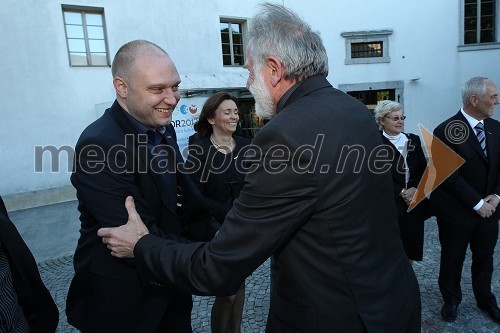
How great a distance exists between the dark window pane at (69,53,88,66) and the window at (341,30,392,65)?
29.9 ft

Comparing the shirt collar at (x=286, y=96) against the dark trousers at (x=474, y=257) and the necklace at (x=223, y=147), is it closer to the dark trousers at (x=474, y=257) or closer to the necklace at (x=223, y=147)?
the necklace at (x=223, y=147)

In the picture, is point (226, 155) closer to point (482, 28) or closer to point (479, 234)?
point (479, 234)

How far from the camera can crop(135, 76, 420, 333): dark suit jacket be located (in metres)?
1.27

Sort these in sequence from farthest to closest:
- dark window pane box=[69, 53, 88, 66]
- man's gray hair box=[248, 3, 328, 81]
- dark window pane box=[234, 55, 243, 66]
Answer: dark window pane box=[234, 55, 243, 66]
dark window pane box=[69, 53, 88, 66]
man's gray hair box=[248, 3, 328, 81]

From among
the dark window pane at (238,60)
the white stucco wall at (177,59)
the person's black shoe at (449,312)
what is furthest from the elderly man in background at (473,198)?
the dark window pane at (238,60)

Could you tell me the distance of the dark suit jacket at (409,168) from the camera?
12.1 ft

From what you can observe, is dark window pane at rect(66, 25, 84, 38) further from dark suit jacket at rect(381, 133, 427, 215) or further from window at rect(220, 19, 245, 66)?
dark suit jacket at rect(381, 133, 427, 215)

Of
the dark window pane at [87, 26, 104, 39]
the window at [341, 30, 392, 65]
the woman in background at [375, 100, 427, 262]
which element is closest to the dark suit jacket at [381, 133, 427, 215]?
the woman in background at [375, 100, 427, 262]

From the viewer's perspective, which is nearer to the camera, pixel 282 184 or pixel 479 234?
pixel 282 184

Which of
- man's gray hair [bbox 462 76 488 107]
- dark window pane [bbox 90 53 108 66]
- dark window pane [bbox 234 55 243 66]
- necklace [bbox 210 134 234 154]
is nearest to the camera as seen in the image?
man's gray hair [bbox 462 76 488 107]

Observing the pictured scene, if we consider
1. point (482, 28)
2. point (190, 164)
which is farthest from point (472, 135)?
point (482, 28)

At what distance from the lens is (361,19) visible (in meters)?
14.0

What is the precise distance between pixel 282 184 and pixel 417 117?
14.8 metres

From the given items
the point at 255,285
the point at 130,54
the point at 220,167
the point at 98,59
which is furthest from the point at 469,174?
the point at 98,59
